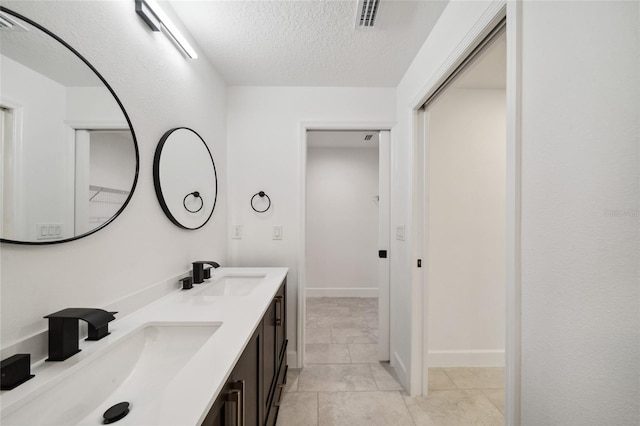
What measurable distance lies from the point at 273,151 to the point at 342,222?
7.23 feet

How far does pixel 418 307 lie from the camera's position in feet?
6.49

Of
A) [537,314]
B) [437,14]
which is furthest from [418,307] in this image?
[437,14]

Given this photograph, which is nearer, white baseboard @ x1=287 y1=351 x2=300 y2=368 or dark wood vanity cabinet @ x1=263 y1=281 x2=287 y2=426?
dark wood vanity cabinet @ x1=263 y1=281 x2=287 y2=426

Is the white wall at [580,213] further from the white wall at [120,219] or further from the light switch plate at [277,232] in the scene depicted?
the light switch plate at [277,232]

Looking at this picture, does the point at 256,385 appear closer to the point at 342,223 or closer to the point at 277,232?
the point at 277,232

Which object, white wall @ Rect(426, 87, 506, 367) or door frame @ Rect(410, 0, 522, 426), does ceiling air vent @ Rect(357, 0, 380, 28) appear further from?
white wall @ Rect(426, 87, 506, 367)

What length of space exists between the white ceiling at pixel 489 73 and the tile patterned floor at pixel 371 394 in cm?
224

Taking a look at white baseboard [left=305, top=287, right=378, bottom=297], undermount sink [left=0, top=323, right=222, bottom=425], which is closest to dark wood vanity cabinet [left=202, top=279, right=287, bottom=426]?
undermount sink [left=0, top=323, right=222, bottom=425]

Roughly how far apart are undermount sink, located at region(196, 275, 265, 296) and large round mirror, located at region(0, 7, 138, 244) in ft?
2.68

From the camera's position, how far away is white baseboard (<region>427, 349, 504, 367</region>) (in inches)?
92.7

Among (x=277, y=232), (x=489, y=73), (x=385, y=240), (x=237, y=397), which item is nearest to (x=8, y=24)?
(x=237, y=397)

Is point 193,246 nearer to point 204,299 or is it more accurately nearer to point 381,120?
point 204,299

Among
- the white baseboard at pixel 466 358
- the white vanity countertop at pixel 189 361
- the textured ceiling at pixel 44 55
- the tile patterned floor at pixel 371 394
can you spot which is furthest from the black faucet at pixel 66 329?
the white baseboard at pixel 466 358

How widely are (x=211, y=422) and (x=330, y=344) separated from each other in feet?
7.45
